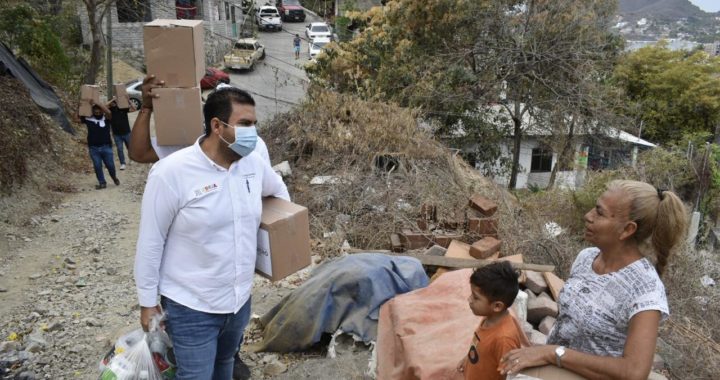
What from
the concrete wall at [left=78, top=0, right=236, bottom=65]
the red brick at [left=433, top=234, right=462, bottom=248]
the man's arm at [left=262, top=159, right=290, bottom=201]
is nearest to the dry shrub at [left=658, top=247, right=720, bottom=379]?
the red brick at [left=433, top=234, right=462, bottom=248]

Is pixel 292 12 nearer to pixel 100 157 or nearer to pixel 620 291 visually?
pixel 100 157

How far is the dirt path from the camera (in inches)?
137

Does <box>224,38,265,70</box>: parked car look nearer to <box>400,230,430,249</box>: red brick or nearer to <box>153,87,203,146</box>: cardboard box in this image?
<box>400,230,430,249</box>: red brick

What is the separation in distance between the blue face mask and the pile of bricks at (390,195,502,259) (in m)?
3.01

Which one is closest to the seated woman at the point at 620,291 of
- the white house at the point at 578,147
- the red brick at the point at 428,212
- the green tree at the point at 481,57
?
the red brick at the point at 428,212

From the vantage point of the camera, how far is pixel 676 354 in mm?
3918

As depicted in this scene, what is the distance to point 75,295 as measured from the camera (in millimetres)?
4480

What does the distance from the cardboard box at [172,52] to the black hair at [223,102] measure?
2.29ft

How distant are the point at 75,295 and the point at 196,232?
10.0ft

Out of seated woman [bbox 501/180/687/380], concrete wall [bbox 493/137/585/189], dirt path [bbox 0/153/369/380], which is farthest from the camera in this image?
concrete wall [bbox 493/137/585/189]

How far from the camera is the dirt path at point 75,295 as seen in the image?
11.4ft

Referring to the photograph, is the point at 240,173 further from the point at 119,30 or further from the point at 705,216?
the point at 119,30

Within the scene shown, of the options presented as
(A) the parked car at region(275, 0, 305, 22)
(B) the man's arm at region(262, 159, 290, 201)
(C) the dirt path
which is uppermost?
(A) the parked car at region(275, 0, 305, 22)

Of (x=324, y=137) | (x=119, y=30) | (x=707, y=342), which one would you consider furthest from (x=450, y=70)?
(x=119, y=30)
